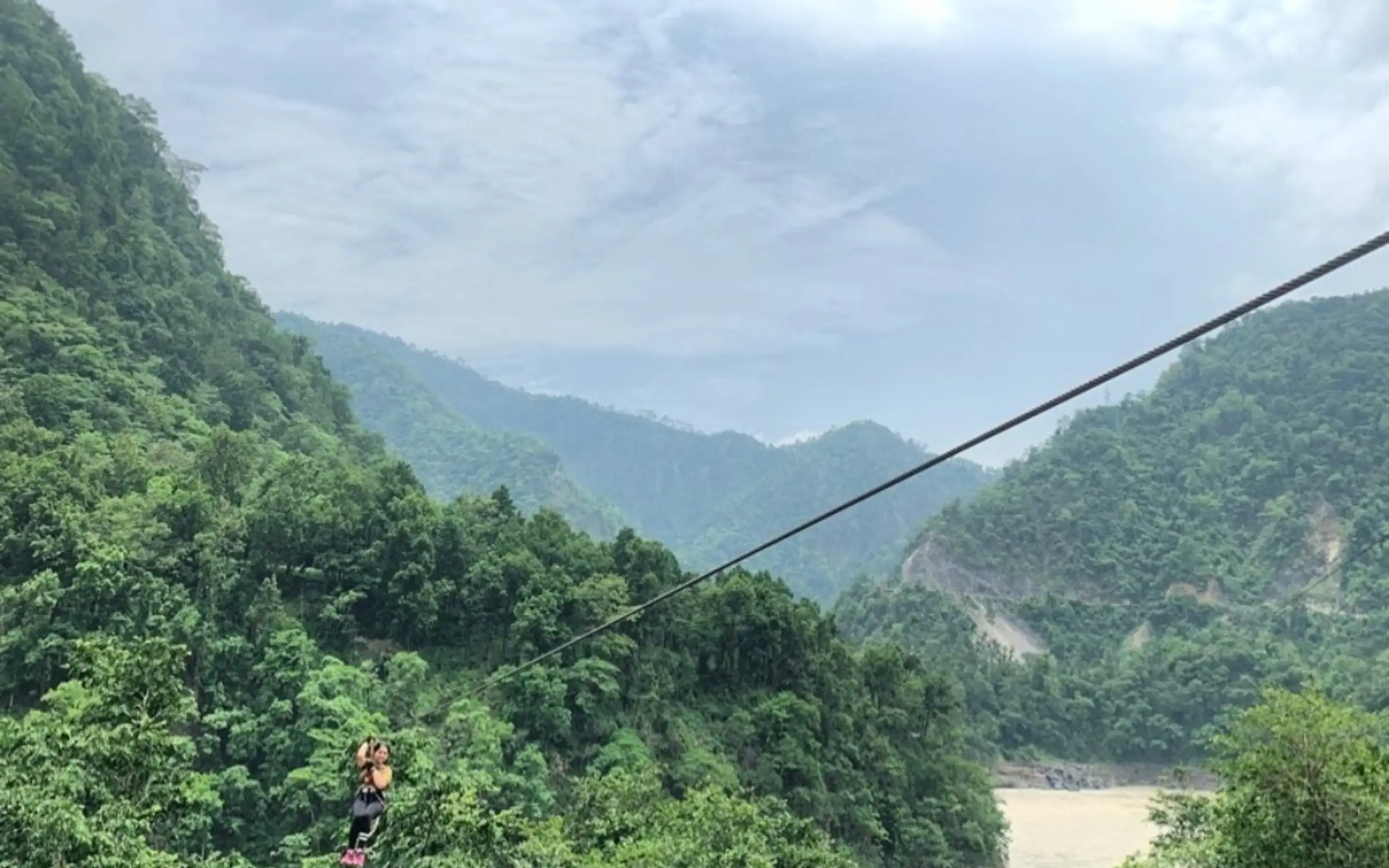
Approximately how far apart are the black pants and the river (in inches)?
1285

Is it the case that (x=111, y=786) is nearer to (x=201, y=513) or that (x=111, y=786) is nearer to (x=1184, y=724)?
(x=201, y=513)

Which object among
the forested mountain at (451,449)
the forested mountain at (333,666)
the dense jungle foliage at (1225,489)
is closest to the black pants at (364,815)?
the forested mountain at (333,666)

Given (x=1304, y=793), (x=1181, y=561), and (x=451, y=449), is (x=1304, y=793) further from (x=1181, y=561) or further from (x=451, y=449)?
(x=451, y=449)

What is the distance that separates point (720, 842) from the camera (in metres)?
15.5

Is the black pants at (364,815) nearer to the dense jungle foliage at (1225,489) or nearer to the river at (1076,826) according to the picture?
the river at (1076,826)

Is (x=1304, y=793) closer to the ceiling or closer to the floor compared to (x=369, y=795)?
closer to the floor

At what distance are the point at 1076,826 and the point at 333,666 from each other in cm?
3871

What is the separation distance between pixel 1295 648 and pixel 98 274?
72424 mm

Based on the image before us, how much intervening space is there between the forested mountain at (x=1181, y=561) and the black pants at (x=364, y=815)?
57408mm

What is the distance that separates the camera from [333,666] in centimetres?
2223

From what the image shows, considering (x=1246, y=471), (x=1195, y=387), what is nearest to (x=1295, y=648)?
(x=1246, y=471)

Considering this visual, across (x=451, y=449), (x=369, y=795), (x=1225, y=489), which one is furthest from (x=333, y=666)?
(x=451, y=449)

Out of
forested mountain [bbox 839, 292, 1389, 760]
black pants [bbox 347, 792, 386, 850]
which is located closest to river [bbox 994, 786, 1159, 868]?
forested mountain [bbox 839, 292, 1389, 760]

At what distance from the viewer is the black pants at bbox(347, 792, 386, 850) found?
22.9ft
